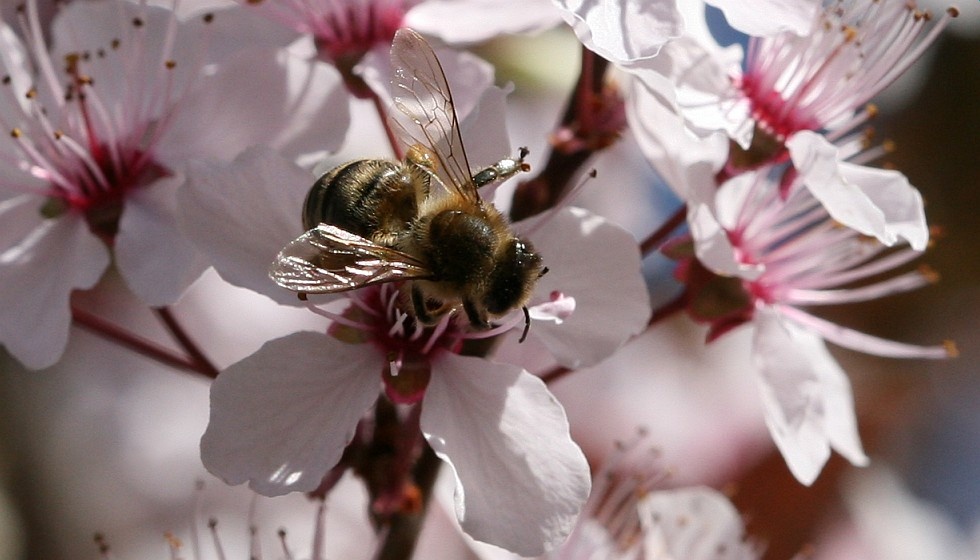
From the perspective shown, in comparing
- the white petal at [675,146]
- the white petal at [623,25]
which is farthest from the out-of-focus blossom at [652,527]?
the white petal at [623,25]

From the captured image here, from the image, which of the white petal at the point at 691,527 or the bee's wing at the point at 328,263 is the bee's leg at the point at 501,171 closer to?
the bee's wing at the point at 328,263

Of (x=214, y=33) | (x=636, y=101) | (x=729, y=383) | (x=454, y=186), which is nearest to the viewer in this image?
(x=454, y=186)

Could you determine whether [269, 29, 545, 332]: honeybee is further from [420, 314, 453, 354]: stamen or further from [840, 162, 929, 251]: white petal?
[840, 162, 929, 251]: white petal

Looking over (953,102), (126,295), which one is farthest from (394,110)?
(953,102)

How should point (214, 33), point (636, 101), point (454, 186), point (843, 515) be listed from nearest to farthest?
point (454, 186) < point (636, 101) < point (214, 33) < point (843, 515)

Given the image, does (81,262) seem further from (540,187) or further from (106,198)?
(540,187)

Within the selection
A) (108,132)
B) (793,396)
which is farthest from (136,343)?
(793,396)

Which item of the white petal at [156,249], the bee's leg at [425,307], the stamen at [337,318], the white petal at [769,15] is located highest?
the white petal at [769,15]
